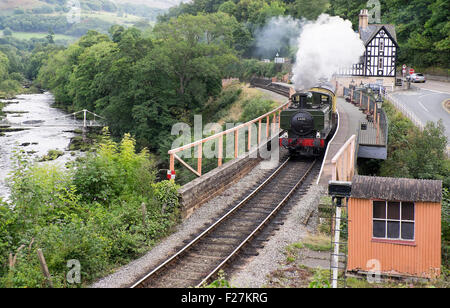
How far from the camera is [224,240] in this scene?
1202 centimetres

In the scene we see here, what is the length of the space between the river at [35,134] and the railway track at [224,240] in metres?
17.6

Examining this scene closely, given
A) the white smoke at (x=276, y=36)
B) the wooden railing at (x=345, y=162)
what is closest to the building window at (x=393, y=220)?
the wooden railing at (x=345, y=162)

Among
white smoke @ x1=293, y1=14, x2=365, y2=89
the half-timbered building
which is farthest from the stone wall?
the half-timbered building

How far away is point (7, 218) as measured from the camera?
36.7ft

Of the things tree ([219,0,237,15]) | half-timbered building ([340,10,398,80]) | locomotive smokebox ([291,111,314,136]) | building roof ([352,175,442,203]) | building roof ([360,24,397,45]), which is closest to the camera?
building roof ([352,175,442,203])

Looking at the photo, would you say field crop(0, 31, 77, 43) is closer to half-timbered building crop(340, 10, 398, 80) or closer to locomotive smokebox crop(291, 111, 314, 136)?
half-timbered building crop(340, 10, 398, 80)

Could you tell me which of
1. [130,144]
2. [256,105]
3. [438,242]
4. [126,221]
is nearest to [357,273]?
[438,242]

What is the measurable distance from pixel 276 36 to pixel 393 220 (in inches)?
2764

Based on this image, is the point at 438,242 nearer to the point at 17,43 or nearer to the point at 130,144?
the point at 130,144

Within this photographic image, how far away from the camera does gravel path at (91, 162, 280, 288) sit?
9.74 meters

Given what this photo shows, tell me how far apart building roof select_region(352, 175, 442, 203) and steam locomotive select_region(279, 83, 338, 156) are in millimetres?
9425

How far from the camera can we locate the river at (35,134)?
38.9m

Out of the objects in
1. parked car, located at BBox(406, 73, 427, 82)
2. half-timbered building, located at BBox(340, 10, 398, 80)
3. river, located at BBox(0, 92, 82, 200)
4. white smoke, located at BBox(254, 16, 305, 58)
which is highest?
white smoke, located at BBox(254, 16, 305, 58)

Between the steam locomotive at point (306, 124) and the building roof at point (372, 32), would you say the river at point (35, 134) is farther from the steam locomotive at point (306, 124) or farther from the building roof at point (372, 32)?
the building roof at point (372, 32)
